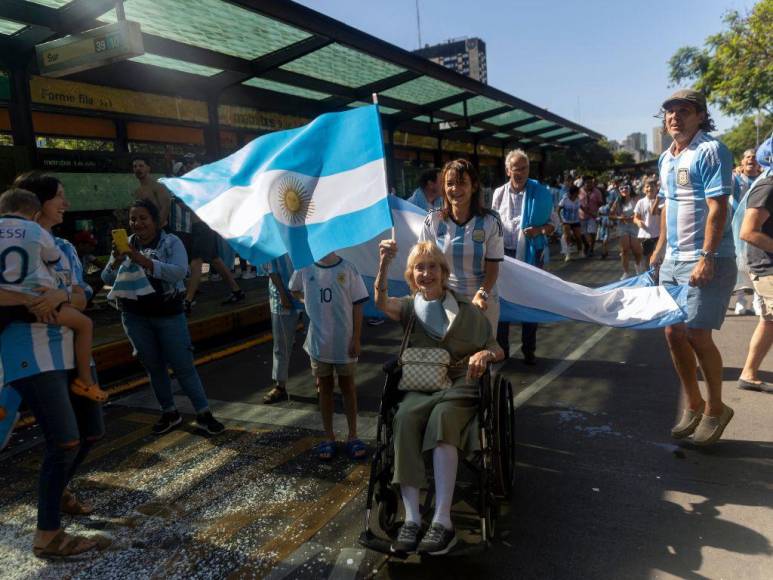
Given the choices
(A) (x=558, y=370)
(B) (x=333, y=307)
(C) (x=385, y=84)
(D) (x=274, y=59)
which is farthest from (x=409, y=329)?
(C) (x=385, y=84)

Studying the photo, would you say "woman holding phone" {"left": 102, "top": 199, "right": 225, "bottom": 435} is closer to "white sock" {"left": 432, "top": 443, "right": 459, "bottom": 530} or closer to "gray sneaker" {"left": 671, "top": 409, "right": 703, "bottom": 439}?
"white sock" {"left": 432, "top": 443, "right": 459, "bottom": 530}

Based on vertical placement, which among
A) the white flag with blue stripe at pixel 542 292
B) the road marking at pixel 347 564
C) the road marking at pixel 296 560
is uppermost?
the white flag with blue stripe at pixel 542 292

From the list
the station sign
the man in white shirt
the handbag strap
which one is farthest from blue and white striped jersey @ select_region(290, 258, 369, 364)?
the station sign

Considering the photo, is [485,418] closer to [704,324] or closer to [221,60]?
[704,324]

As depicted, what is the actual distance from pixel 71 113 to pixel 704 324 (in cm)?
892

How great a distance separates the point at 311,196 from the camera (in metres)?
3.40

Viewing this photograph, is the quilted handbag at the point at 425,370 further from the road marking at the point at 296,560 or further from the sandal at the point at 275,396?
the sandal at the point at 275,396

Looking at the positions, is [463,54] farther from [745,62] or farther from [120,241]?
[120,241]

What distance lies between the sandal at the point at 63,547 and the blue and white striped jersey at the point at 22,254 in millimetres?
1226

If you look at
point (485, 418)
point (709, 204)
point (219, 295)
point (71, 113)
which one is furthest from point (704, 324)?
point (71, 113)

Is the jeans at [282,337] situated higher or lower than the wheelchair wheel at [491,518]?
higher

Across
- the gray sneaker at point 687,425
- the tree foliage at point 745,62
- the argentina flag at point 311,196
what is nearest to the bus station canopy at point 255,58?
the argentina flag at point 311,196

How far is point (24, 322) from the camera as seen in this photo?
2.84m

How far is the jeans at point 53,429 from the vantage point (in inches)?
112
